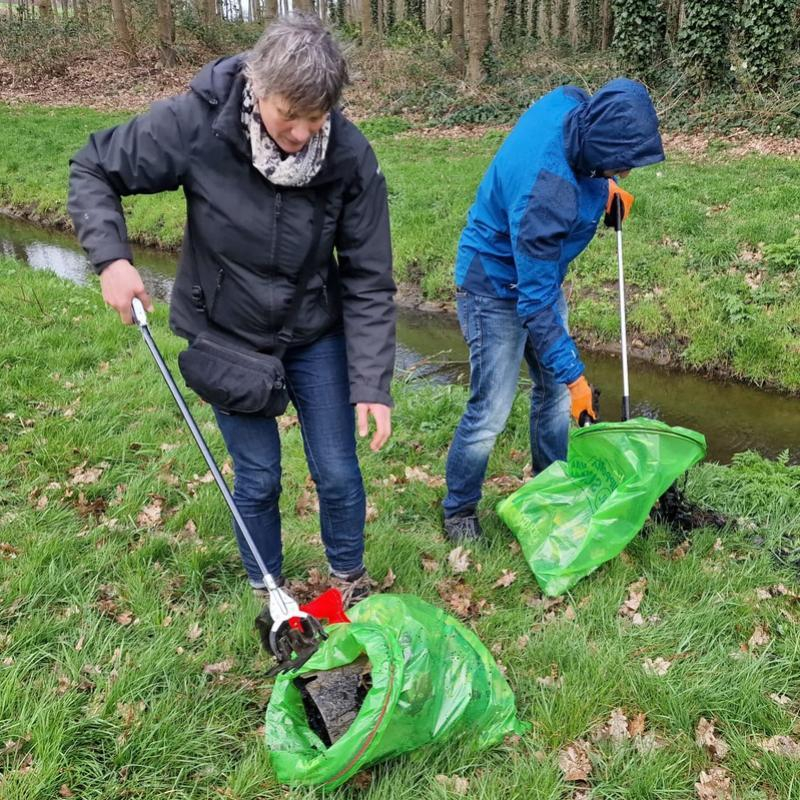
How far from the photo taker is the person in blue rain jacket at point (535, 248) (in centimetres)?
280

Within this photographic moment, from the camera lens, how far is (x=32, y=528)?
343 centimetres

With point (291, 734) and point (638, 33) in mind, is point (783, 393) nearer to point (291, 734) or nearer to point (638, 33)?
point (291, 734)

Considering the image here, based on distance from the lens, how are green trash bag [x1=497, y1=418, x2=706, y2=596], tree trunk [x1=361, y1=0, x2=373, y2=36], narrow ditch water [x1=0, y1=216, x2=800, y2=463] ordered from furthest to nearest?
1. tree trunk [x1=361, y1=0, x2=373, y2=36]
2. narrow ditch water [x1=0, y1=216, x2=800, y2=463]
3. green trash bag [x1=497, y1=418, x2=706, y2=596]

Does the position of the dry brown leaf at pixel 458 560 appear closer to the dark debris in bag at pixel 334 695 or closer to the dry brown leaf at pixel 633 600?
the dry brown leaf at pixel 633 600

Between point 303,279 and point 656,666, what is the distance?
1.96 m

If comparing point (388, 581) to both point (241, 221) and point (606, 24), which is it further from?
point (606, 24)

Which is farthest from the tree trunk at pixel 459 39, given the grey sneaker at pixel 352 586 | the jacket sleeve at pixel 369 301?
the grey sneaker at pixel 352 586

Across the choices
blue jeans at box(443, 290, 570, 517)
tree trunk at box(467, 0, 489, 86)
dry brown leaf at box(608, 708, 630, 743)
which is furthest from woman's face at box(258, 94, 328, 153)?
tree trunk at box(467, 0, 489, 86)

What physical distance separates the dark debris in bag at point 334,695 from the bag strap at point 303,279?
3.41 ft

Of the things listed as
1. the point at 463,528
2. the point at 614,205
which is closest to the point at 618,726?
the point at 463,528

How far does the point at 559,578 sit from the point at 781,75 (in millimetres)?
13167

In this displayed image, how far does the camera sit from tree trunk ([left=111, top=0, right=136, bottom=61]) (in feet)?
72.6

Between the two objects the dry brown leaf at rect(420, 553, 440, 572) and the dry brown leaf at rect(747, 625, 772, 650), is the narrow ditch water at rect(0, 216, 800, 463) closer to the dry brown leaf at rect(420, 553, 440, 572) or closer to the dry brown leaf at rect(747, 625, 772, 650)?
the dry brown leaf at rect(747, 625, 772, 650)

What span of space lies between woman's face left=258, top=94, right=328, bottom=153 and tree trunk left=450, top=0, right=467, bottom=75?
18.1 meters
